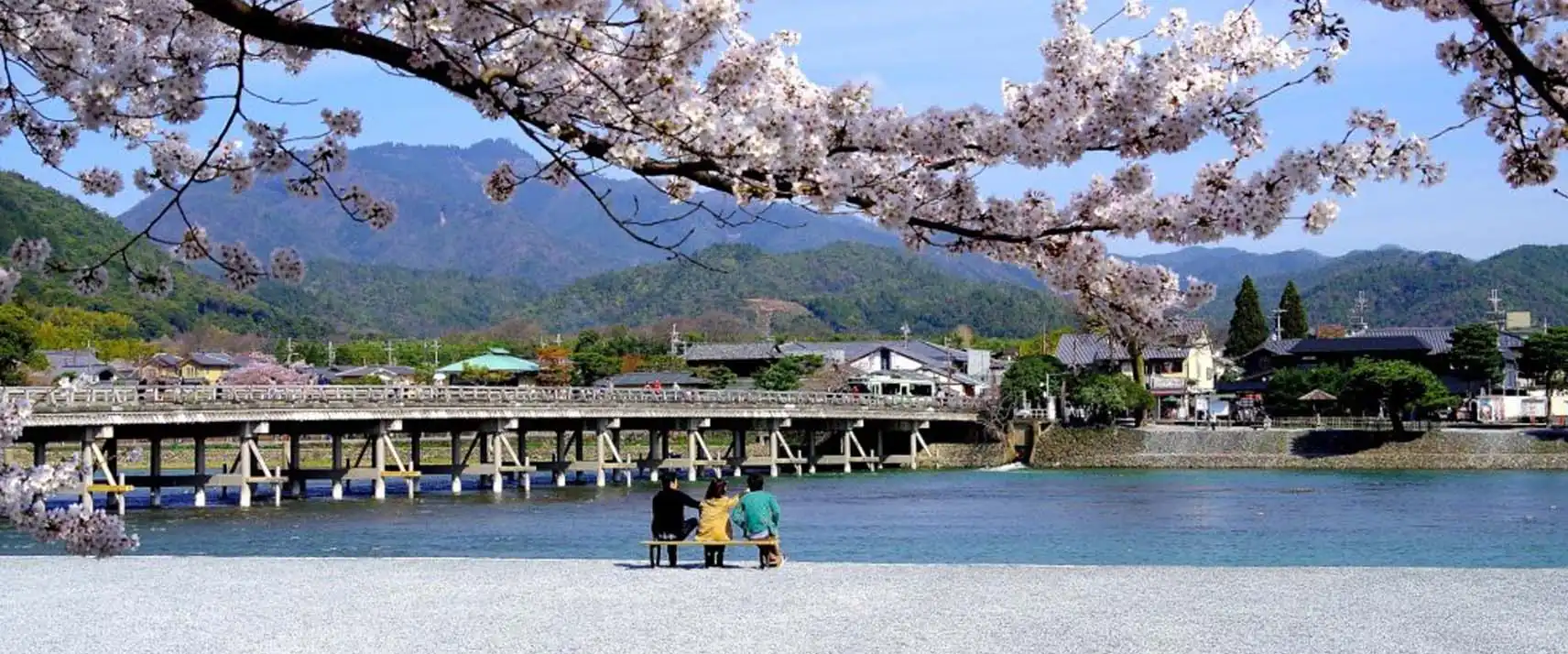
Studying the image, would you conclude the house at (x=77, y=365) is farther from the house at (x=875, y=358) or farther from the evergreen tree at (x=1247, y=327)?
the evergreen tree at (x=1247, y=327)

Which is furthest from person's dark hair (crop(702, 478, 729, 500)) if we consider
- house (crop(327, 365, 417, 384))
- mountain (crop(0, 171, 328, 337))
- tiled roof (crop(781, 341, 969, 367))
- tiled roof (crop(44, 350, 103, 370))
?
tiled roof (crop(781, 341, 969, 367))

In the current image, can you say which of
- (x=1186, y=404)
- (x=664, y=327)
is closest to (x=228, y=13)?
(x=1186, y=404)

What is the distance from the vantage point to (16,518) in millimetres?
4422

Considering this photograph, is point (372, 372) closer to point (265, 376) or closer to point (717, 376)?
point (265, 376)

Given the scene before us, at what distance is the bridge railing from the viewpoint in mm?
31531

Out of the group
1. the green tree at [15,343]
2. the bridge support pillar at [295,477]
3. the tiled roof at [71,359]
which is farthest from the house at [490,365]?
the bridge support pillar at [295,477]

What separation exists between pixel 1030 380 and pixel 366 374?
34.1 meters

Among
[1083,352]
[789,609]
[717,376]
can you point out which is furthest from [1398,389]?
[789,609]

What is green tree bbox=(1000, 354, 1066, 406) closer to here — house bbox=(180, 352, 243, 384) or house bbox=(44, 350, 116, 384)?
house bbox=(44, 350, 116, 384)

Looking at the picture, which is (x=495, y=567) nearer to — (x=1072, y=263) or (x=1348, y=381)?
(x=1072, y=263)

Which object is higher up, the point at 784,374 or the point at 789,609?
the point at 784,374

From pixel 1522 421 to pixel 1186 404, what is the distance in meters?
14.4

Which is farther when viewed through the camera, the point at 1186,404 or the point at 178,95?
the point at 1186,404

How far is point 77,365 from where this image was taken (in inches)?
2603
